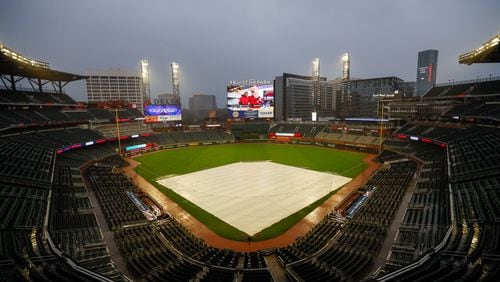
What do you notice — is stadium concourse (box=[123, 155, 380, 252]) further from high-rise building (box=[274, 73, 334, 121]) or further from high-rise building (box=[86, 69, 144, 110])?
high-rise building (box=[86, 69, 144, 110])

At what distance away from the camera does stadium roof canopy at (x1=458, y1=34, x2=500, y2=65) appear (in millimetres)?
25031

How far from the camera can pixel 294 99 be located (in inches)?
4786

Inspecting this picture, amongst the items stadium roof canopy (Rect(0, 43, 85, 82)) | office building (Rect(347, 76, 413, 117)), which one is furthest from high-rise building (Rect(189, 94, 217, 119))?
stadium roof canopy (Rect(0, 43, 85, 82))

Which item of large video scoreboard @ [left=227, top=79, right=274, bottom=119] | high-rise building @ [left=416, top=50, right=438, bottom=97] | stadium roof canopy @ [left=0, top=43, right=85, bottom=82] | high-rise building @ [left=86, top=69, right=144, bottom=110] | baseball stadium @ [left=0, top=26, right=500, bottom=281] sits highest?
high-rise building @ [left=416, top=50, right=438, bottom=97]

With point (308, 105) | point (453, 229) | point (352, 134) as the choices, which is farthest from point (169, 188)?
point (308, 105)

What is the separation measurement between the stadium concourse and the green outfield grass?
1.62 feet

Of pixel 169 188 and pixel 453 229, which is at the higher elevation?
pixel 453 229

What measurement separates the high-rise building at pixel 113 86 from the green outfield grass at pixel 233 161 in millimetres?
86592

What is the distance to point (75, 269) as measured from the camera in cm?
973

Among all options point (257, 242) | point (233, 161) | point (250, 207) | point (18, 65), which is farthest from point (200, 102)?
point (257, 242)

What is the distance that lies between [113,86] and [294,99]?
312ft

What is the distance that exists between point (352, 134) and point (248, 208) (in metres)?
45.7

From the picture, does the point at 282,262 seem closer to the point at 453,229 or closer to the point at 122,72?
the point at 453,229

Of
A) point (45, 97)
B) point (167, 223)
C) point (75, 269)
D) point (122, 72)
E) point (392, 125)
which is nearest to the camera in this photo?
point (75, 269)
